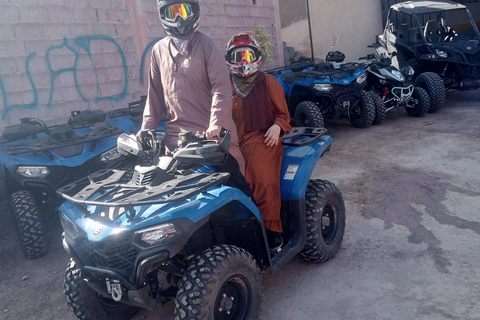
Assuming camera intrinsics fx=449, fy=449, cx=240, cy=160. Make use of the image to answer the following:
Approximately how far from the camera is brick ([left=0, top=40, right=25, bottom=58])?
602cm

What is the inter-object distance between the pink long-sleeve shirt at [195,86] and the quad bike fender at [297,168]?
425 millimetres

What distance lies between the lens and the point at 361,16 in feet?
45.8

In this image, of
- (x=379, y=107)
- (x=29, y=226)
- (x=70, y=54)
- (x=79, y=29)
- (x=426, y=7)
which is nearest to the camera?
(x=29, y=226)

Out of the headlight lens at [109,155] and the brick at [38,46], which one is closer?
the headlight lens at [109,155]

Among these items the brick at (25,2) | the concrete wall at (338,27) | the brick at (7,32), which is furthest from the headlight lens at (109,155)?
the concrete wall at (338,27)

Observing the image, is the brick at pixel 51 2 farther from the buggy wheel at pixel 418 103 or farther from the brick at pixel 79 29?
the buggy wheel at pixel 418 103

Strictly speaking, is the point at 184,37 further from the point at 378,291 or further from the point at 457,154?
the point at 457,154

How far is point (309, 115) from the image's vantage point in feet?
24.2

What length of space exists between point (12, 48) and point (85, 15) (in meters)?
1.26

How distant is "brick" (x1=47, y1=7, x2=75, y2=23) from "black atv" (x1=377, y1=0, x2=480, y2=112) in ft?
21.7

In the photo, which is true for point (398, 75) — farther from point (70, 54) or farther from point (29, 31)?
point (29, 31)

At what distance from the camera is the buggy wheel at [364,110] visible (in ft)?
26.2

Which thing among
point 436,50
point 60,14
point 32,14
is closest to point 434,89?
point 436,50

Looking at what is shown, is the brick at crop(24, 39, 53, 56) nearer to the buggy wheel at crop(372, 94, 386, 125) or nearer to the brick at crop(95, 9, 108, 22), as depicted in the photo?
the brick at crop(95, 9, 108, 22)
